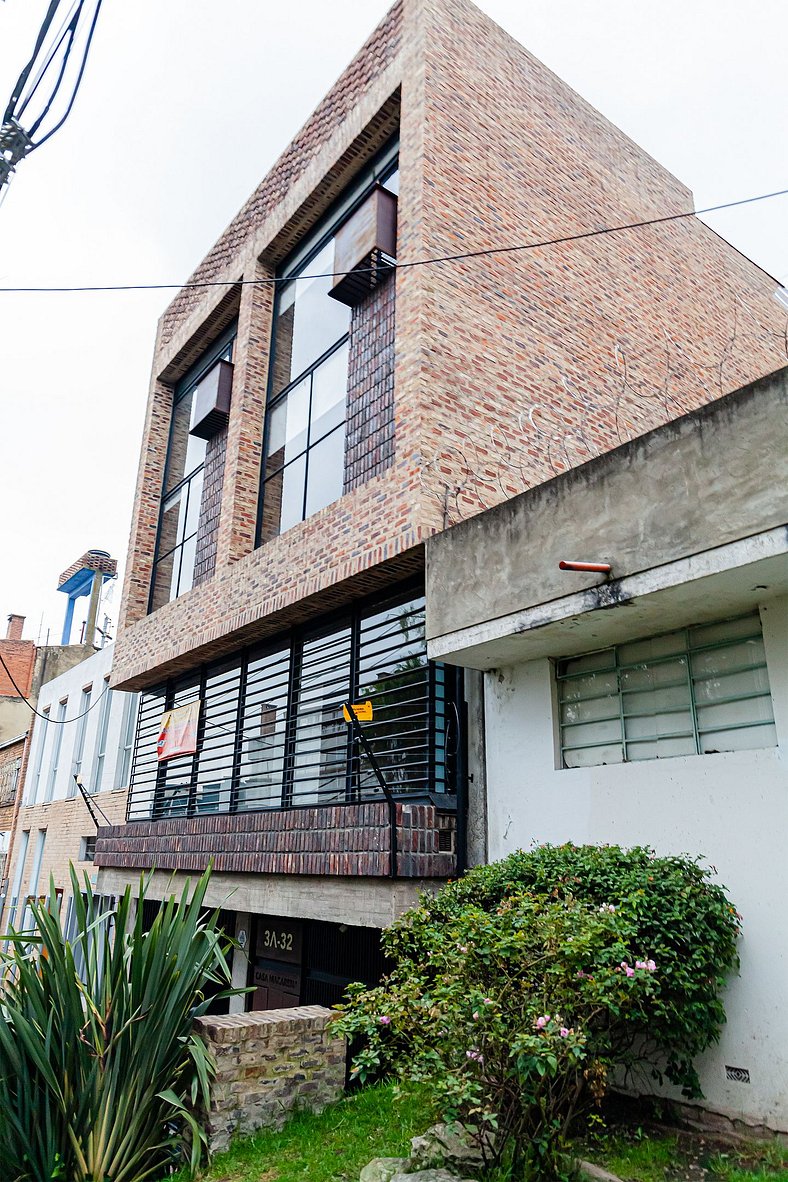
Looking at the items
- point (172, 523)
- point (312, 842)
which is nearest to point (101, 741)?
point (172, 523)

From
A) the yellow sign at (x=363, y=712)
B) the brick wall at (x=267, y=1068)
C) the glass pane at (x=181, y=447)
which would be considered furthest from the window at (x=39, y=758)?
the brick wall at (x=267, y=1068)

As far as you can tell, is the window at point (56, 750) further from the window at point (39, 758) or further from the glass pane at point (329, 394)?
the glass pane at point (329, 394)

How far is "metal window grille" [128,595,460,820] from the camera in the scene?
824 centimetres

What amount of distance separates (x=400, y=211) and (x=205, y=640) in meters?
5.82

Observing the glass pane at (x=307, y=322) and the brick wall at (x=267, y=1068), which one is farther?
the glass pane at (x=307, y=322)

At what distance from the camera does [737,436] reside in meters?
5.38

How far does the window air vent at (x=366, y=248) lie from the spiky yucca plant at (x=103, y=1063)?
23.6 ft

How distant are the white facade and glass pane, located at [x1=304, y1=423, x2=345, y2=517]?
9.26m

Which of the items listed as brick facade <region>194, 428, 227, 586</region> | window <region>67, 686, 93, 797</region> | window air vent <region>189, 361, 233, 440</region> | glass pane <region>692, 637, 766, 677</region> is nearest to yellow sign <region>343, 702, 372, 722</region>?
glass pane <region>692, 637, 766, 677</region>

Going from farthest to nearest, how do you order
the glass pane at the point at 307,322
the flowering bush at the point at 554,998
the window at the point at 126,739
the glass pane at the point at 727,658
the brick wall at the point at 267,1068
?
the window at the point at 126,739
the glass pane at the point at 307,322
the glass pane at the point at 727,658
the brick wall at the point at 267,1068
the flowering bush at the point at 554,998

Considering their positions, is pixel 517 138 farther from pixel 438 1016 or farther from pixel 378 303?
pixel 438 1016

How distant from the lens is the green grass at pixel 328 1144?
522cm

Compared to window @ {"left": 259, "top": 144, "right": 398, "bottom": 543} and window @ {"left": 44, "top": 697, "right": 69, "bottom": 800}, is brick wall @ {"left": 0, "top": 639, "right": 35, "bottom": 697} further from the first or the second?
window @ {"left": 259, "top": 144, "right": 398, "bottom": 543}

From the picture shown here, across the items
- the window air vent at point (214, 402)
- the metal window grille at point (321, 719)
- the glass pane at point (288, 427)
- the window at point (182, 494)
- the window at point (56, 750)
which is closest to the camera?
the metal window grille at point (321, 719)
